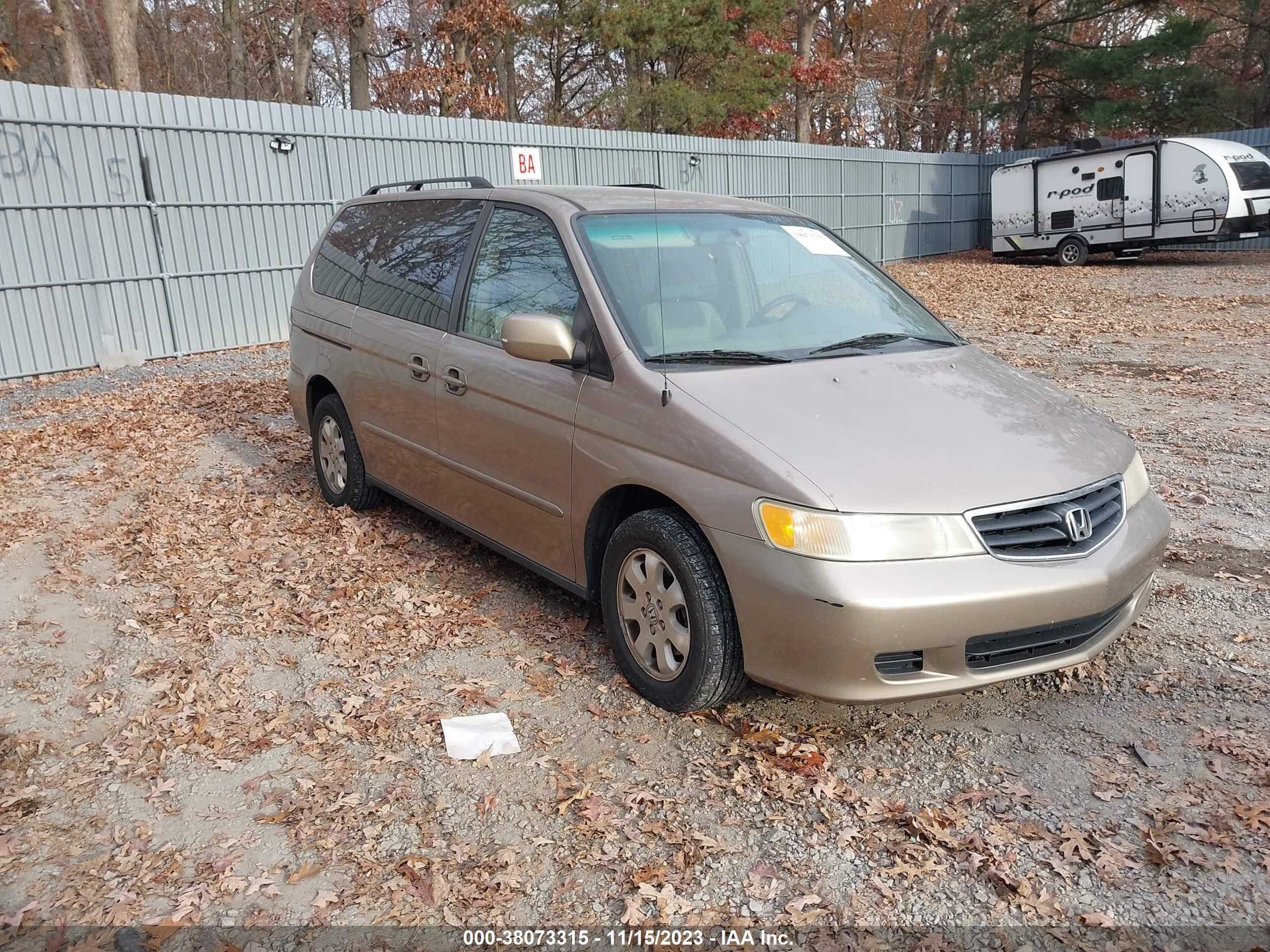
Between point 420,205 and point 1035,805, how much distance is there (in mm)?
4103

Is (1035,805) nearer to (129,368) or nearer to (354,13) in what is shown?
(129,368)

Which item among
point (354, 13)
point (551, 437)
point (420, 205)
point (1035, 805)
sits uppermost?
point (354, 13)

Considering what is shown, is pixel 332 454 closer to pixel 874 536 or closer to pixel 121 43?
pixel 874 536

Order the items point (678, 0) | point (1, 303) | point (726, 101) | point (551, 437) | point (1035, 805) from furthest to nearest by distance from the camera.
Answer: point (726, 101) < point (678, 0) < point (1, 303) < point (551, 437) < point (1035, 805)

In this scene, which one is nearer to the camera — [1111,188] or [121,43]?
[121,43]

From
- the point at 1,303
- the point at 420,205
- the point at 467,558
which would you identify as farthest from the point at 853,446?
the point at 1,303

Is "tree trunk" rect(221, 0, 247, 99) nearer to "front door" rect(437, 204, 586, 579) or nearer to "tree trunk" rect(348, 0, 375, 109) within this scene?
"tree trunk" rect(348, 0, 375, 109)

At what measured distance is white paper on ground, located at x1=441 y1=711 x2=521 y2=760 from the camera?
3.46 m

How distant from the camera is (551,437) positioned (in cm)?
393

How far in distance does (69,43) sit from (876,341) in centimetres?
1899

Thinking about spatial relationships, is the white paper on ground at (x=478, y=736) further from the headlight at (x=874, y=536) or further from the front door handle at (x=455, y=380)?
the front door handle at (x=455, y=380)

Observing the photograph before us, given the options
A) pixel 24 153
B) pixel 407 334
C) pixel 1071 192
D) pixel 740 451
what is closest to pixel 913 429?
pixel 740 451

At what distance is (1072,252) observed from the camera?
23.2 metres

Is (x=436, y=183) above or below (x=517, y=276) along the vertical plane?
above
